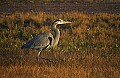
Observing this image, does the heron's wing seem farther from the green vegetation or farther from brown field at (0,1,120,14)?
brown field at (0,1,120,14)

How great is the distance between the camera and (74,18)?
16.8 meters

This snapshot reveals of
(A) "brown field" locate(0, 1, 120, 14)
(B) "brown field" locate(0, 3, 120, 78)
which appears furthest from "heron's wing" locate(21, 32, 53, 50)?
(A) "brown field" locate(0, 1, 120, 14)

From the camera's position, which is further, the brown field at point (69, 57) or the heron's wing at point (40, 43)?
the heron's wing at point (40, 43)

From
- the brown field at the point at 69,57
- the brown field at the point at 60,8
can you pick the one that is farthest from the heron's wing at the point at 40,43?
the brown field at the point at 60,8

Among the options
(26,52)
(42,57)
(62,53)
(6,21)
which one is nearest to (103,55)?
(62,53)

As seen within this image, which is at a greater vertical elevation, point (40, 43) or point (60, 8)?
point (40, 43)

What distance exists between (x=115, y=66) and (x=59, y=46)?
3309mm

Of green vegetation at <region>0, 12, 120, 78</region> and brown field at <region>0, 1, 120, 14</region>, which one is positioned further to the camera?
brown field at <region>0, 1, 120, 14</region>

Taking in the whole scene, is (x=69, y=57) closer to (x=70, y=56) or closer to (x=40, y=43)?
(x=70, y=56)

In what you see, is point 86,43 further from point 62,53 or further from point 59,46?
point 62,53

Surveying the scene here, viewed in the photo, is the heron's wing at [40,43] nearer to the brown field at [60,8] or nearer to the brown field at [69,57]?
the brown field at [69,57]

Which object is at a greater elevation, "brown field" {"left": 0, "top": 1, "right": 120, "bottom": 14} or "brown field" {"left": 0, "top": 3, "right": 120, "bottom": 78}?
"brown field" {"left": 0, "top": 3, "right": 120, "bottom": 78}

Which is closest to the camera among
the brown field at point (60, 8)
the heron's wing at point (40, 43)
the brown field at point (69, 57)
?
the brown field at point (69, 57)

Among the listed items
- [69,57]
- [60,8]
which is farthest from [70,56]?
[60,8]
